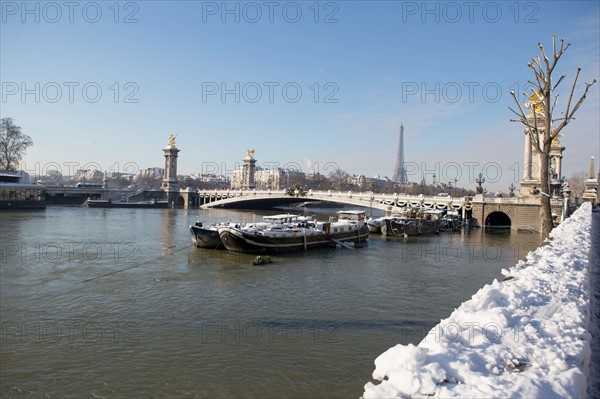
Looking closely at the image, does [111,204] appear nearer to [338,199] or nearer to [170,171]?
[170,171]

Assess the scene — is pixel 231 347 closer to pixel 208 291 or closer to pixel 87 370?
pixel 87 370

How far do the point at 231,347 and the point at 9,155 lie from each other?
71.5m

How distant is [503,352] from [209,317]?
335 inches

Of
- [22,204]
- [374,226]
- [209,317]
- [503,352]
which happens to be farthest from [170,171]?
[503,352]

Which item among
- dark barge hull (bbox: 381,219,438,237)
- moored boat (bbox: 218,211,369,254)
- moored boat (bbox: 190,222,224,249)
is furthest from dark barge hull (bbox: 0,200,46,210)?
dark barge hull (bbox: 381,219,438,237)

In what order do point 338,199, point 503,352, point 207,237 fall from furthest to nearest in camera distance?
point 338,199 → point 207,237 → point 503,352

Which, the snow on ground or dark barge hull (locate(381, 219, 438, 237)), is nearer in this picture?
the snow on ground

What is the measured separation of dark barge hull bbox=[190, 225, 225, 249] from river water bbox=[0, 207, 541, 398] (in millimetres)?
1040

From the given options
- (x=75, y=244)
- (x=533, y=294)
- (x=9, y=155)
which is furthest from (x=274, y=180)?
(x=533, y=294)

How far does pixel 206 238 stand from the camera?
80.5 ft

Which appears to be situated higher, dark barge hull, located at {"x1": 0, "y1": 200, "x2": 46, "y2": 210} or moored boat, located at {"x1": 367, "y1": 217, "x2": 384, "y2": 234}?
dark barge hull, located at {"x1": 0, "y1": 200, "x2": 46, "y2": 210}

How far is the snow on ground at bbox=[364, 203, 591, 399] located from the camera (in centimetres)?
384

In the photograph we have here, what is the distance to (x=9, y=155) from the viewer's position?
219 feet

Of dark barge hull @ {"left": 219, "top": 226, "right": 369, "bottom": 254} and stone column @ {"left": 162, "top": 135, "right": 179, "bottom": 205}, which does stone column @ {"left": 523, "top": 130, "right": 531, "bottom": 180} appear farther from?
stone column @ {"left": 162, "top": 135, "right": 179, "bottom": 205}
